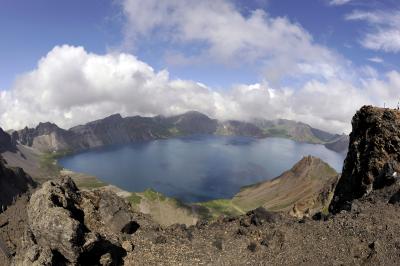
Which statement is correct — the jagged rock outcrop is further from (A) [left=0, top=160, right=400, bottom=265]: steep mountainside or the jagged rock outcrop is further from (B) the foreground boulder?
(B) the foreground boulder

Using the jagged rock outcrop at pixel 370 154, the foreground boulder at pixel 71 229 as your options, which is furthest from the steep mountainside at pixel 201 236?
the jagged rock outcrop at pixel 370 154

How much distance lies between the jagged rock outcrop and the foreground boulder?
28.6 metres

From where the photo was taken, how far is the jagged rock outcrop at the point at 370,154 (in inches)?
2079

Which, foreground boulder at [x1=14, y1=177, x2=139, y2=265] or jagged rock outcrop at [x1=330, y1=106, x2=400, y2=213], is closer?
foreground boulder at [x1=14, y1=177, x2=139, y2=265]

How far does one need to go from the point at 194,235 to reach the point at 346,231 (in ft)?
49.4

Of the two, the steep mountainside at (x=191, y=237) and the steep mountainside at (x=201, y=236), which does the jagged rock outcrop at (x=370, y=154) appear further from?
the steep mountainside at (x=191, y=237)

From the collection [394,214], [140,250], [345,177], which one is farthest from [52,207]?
[345,177]

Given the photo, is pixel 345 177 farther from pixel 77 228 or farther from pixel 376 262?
pixel 77 228

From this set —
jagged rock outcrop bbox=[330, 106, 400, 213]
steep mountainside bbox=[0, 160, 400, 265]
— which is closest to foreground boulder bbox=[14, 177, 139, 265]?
steep mountainside bbox=[0, 160, 400, 265]

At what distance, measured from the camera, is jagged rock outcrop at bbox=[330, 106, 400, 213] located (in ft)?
173

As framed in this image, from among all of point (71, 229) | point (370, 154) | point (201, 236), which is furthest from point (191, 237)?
point (370, 154)

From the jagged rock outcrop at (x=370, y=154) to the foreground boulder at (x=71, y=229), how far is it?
28561mm

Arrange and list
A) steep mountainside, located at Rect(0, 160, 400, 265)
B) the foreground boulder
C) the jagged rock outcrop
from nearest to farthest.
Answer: the foreground boulder
steep mountainside, located at Rect(0, 160, 400, 265)
the jagged rock outcrop

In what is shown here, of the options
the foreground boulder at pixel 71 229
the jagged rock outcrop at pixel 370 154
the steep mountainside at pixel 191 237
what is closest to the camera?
the foreground boulder at pixel 71 229
